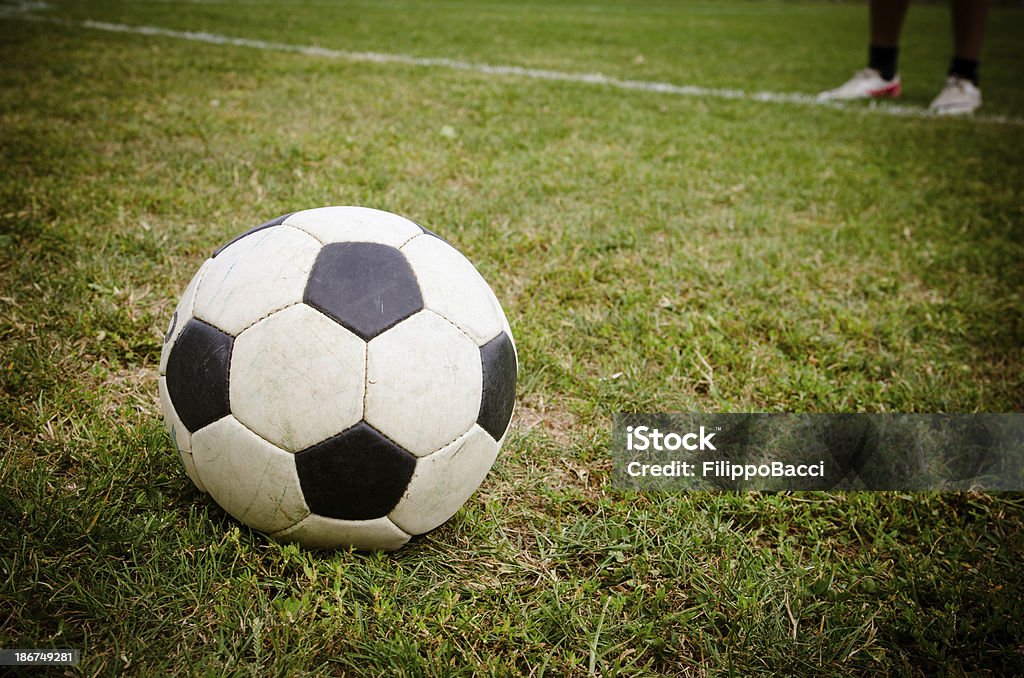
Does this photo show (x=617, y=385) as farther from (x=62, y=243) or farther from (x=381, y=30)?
(x=381, y=30)

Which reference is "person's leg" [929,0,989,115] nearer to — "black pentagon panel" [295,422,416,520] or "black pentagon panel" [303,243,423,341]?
"black pentagon panel" [303,243,423,341]

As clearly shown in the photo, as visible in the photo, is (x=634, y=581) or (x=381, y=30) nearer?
(x=634, y=581)

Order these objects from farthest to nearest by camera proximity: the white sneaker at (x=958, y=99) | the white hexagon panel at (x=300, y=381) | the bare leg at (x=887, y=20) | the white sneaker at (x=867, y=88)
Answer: the white sneaker at (x=867, y=88)
the bare leg at (x=887, y=20)
the white sneaker at (x=958, y=99)
the white hexagon panel at (x=300, y=381)

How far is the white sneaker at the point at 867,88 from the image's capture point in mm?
7277

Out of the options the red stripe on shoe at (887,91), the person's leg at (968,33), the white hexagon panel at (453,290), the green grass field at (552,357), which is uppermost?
the person's leg at (968,33)

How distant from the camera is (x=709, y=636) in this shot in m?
1.55

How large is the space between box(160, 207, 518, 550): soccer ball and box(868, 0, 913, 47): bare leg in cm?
753

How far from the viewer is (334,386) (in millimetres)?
1422

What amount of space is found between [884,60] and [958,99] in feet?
3.05

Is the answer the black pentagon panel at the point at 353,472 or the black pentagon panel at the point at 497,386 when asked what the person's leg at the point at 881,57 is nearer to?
the black pentagon panel at the point at 497,386

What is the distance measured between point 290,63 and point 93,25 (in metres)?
3.49

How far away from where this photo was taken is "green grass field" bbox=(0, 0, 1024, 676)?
1515mm

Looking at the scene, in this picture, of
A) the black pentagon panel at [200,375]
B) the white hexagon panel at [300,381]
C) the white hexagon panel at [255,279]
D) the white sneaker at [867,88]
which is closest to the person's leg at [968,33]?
the white sneaker at [867,88]

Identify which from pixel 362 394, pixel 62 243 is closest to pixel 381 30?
pixel 62 243
